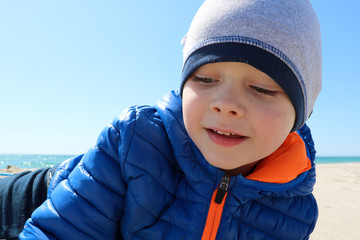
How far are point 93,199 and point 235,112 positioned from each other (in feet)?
2.02

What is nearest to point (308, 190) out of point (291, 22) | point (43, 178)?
point (291, 22)

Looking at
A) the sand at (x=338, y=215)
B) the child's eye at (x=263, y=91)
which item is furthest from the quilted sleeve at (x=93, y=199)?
the sand at (x=338, y=215)

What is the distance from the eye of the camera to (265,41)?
90 centimetres

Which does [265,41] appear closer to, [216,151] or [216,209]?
[216,151]

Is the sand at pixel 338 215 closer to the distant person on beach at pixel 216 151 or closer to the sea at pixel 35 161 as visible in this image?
the distant person on beach at pixel 216 151

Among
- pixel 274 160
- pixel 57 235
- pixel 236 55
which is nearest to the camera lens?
pixel 236 55

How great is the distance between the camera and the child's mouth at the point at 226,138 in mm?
899

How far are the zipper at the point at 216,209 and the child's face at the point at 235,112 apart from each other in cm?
14

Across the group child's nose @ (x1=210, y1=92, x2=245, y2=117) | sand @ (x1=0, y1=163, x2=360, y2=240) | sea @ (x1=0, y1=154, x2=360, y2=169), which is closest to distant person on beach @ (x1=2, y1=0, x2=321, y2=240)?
child's nose @ (x1=210, y1=92, x2=245, y2=117)

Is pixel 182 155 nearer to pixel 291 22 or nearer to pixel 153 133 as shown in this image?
pixel 153 133

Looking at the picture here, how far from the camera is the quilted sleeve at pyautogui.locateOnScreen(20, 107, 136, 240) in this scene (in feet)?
3.21

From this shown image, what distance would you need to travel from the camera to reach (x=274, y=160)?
1.20 meters

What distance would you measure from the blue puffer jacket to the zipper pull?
21 millimetres

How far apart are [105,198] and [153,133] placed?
32 cm
